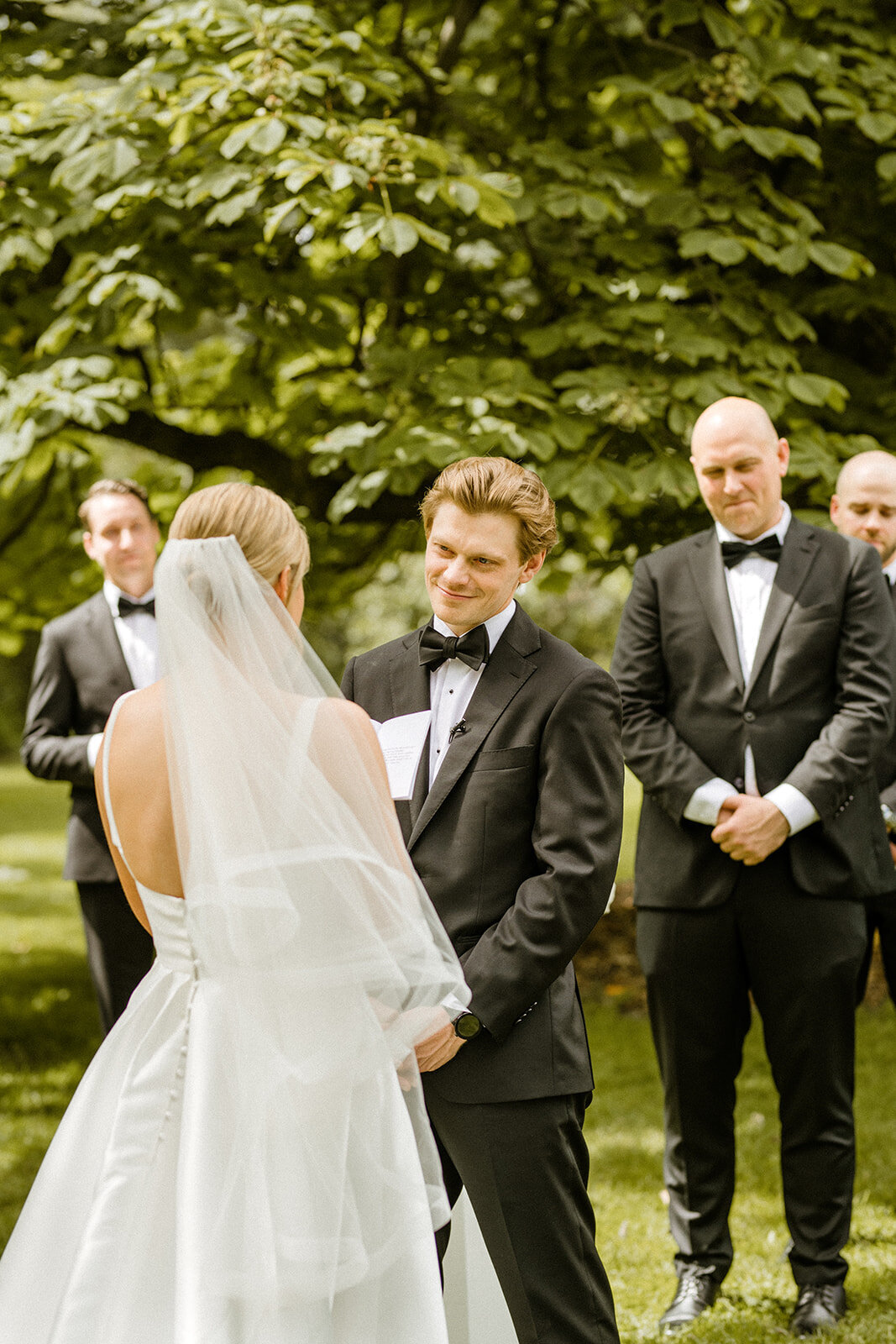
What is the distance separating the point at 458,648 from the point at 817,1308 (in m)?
2.17

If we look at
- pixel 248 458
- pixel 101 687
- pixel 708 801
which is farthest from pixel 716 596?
pixel 248 458

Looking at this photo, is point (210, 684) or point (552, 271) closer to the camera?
point (210, 684)

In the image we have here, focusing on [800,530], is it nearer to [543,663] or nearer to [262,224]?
[543,663]

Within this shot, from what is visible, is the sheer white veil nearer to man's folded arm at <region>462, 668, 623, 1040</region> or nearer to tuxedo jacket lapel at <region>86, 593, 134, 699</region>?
man's folded arm at <region>462, 668, 623, 1040</region>

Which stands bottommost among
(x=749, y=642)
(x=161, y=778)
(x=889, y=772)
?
(x=889, y=772)

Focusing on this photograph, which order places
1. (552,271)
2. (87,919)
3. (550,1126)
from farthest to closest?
1. (552,271)
2. (87,919)
3. (550,1126)

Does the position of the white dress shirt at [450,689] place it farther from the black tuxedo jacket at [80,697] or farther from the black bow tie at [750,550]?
the black tuxedo jacket at [80,697]

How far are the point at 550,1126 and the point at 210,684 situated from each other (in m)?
1.10

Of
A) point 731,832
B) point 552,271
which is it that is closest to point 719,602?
point 731,832

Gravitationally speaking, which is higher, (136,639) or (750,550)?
(750,550)

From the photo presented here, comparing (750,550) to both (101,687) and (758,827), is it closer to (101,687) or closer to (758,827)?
(758,827)

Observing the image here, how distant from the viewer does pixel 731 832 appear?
3.46 meters

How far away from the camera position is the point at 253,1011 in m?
2.17

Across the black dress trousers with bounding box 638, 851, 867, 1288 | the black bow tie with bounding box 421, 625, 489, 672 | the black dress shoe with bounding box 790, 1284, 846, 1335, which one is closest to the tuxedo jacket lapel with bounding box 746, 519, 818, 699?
the black dress trousers with bounding box 638, 851, 867, 1288
